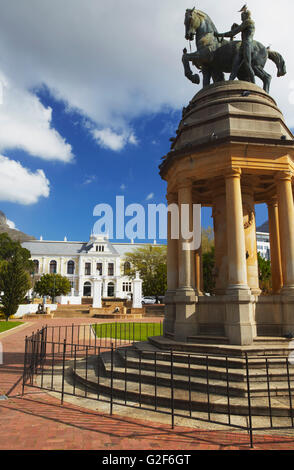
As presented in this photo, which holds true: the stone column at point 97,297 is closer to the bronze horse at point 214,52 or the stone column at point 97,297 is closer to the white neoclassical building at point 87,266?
the bronze horse at point 214,52

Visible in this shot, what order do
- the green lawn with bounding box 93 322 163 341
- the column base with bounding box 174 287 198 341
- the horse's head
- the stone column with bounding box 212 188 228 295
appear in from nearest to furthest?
the column base with bounding box 174 287 198 341, the stone column with bounding box 212 188 228 295, the horse's head, the green lawn with bounding box 93 322 163 341

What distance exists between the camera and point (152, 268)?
170ft

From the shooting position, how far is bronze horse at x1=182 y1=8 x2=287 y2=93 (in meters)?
10.3

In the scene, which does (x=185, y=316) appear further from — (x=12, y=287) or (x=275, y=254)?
(x=12, y=287)

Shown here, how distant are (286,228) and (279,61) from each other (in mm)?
6681

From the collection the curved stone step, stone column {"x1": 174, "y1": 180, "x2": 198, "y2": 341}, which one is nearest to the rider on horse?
stone column {"x1": 174, "y1": 180, "x2": 198, "y2": 341}

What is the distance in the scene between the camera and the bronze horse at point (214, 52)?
10.3 m

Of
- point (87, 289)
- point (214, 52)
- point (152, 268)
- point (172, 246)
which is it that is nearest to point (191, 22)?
point (214, 52)

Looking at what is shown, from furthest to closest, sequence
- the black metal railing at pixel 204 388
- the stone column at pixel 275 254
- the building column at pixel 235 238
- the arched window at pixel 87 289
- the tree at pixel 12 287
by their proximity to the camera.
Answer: the arched window at pixel 87 289, the tree at pixel 12 287, the stone column at pixel 275 254, the building column at pixel 235 238, the black metal railing at pixel 204 388

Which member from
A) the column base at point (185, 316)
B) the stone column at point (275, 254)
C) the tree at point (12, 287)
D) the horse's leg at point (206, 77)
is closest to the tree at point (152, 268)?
Result: the tree at point (12, 287)

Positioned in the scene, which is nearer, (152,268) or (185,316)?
(185,316)

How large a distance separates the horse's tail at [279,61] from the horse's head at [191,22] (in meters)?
2.79

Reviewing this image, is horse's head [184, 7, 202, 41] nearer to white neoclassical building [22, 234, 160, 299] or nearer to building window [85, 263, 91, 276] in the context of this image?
white neoclassical building [22, 234, 160, 299]
